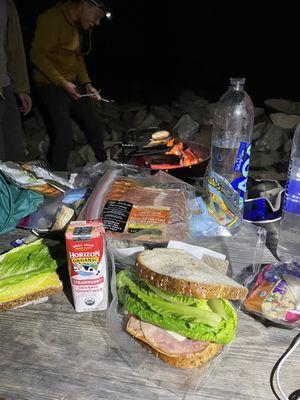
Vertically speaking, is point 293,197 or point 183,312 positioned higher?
point 293,197

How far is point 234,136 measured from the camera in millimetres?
2154

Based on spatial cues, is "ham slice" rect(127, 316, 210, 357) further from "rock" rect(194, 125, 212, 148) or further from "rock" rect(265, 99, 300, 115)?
"rock" rect(265, 99, 300, 115)

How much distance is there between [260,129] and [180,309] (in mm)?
5393

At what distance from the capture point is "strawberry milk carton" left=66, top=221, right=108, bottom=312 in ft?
3.48

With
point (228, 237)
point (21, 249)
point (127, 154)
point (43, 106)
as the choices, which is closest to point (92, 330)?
point (21, 249)

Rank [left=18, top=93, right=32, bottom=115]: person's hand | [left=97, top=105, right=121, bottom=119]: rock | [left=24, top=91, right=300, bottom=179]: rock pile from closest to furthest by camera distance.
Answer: [left=18, top=93, right=32, bottom=115]: person's hand < [left=24, top=91, right=300, bottom=179]: rock pile < [left=97, top=105, right=121, bottom=119]: rock

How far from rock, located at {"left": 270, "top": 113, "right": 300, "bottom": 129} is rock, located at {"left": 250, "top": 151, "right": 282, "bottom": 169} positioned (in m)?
0.67

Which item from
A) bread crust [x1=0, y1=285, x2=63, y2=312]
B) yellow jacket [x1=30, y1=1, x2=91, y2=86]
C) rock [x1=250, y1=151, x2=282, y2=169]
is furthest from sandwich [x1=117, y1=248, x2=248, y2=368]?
rock [x1=250, y1=151, x2=282, y2=169]

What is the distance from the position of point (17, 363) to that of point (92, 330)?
0.22 metres

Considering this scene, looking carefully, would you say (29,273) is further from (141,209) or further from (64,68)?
(64,68)

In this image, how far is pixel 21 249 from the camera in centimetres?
145

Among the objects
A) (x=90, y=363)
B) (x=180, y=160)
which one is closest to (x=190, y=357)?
(x=90, y=363)

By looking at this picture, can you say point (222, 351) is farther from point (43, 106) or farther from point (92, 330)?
point (43, 106)

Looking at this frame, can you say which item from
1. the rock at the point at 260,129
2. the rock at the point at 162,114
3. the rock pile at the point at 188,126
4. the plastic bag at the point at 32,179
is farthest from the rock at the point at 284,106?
the plastic bag at the point at 32,179
